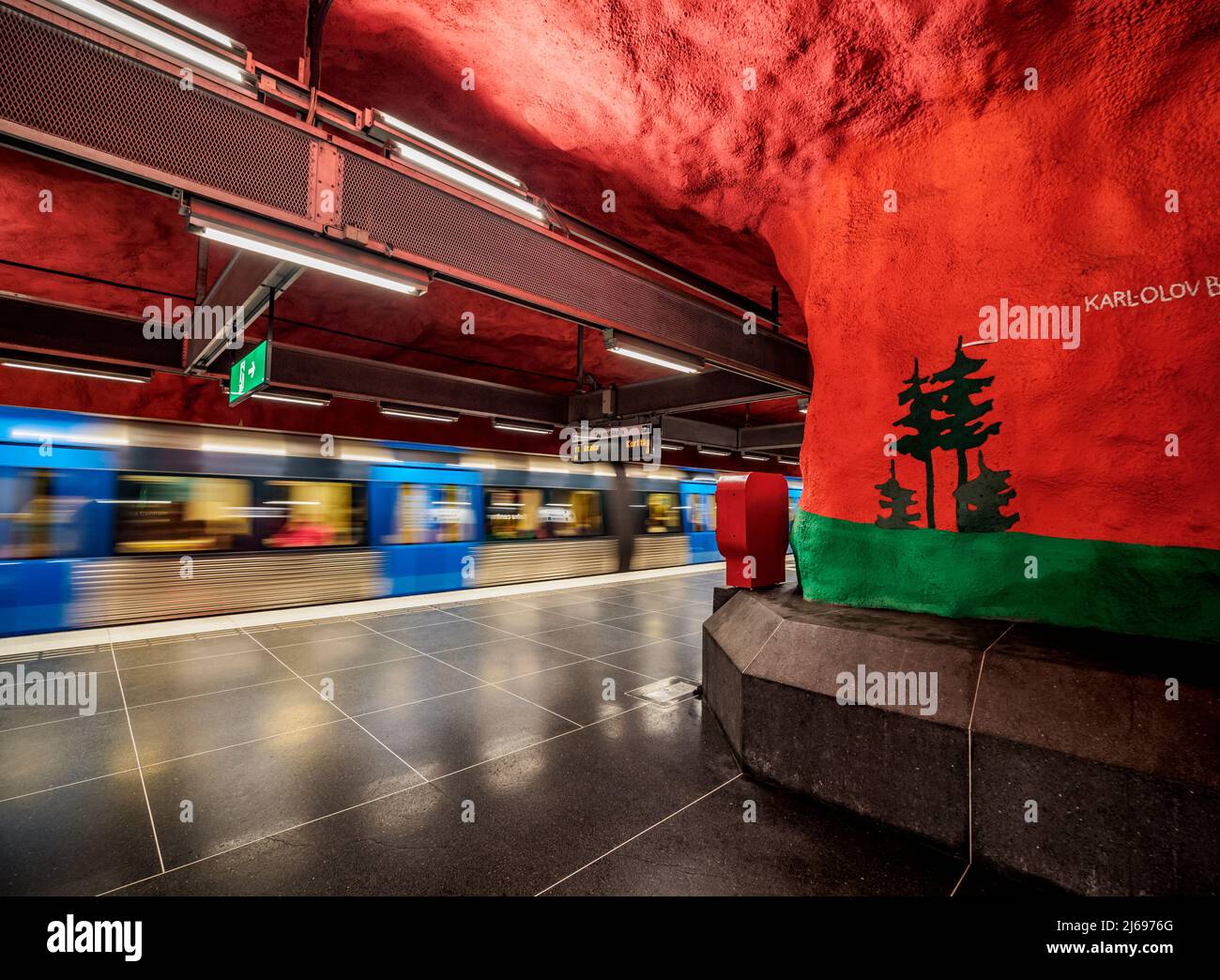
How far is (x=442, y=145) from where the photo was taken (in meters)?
3.31

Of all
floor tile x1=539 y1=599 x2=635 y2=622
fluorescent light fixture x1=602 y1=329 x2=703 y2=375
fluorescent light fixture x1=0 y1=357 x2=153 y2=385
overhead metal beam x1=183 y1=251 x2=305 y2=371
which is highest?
overhead metal beam x1=183 y1=251 x2=305 y2=371

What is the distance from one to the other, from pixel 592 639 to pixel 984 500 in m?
4.32

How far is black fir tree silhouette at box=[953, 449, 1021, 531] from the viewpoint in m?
2.79

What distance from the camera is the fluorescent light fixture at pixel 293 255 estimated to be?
278cm

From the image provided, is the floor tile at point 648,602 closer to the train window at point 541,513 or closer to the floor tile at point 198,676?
the train window at point 541,513

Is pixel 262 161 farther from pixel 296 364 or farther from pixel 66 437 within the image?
pixel 66 437

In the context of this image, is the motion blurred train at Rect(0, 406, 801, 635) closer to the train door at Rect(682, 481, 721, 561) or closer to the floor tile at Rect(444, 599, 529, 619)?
the floor tile at Rect(444, 599, 529, 619)

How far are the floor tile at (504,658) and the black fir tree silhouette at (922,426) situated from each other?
3.56m

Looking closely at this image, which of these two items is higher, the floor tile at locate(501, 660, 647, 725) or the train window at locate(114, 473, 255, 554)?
Answer: the train window at locate(114, 473, 255, 554)

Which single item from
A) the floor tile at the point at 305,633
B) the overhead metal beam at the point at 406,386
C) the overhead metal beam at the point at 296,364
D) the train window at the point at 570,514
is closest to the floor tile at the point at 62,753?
the floor tile at the point at 305,633

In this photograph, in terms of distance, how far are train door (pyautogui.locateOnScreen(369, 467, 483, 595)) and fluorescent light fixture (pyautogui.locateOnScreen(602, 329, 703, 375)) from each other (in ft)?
15.6

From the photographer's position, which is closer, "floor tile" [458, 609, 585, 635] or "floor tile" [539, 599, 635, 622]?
"floor tile" [458, 609, 585, 635]

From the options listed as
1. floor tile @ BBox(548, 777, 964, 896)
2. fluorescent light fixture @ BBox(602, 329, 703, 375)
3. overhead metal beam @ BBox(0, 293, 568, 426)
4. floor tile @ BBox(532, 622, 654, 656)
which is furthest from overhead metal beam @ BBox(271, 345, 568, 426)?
floor tile @ BBox(548, 777, 964, 896)

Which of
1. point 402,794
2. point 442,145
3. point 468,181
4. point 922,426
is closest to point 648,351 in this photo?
point 468,181
